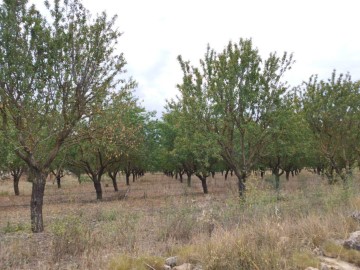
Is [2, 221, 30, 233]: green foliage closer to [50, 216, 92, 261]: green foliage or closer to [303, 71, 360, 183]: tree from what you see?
[50, 216, 92, 261]: green foliage

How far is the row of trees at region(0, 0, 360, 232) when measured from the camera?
10.3m

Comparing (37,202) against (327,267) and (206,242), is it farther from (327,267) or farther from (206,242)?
(327,267)

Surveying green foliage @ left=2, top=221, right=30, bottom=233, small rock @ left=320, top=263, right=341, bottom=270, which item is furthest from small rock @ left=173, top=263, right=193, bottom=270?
green foliage @ left=2, top=221, right=30, bottom=233

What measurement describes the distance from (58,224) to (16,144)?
3.60 m

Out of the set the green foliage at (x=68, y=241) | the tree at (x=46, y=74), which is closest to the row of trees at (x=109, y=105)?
the tree at (x=46, y=74)

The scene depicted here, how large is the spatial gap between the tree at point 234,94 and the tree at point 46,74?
5196mm

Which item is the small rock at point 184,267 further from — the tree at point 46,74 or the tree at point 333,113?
the tree at point 333,113

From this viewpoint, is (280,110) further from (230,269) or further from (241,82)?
(230,269)

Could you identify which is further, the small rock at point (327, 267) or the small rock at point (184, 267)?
the small rock at point (184, 267)

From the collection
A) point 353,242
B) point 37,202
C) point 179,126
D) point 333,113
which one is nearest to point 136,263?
point 353,242

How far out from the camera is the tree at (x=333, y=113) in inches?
826

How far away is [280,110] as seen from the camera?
1558cm

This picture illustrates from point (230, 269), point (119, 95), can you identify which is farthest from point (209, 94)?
point (230, 269)

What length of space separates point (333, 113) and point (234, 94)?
958 centimetres
